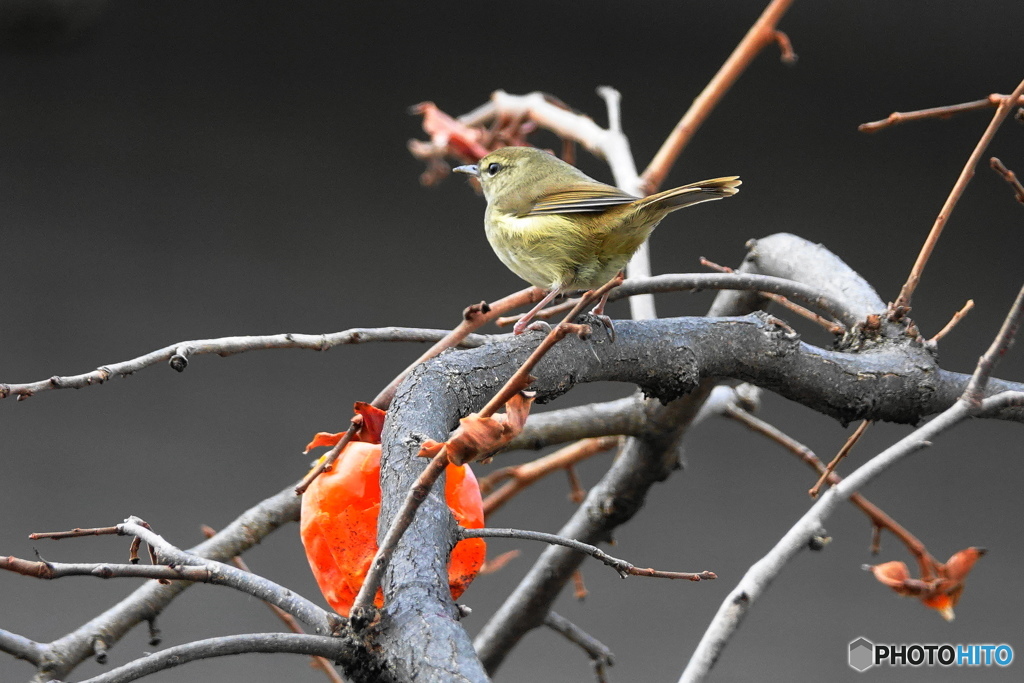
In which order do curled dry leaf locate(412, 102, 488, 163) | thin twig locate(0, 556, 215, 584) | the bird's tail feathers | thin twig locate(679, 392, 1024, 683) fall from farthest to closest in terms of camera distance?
curled dry leaf locate(412, 102, 488, 163), the bird's tail feathers, thin twig locate(679, 392, 1024, 683), thin twig locate(0, 556, 215, 584)

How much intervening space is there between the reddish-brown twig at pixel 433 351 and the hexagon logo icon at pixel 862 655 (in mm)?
673

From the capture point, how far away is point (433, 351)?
62 cm

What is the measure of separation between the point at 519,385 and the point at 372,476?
0.21 metres

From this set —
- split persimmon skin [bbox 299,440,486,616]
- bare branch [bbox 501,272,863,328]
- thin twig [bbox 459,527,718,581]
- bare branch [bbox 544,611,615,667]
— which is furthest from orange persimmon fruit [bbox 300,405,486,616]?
bare branch [bbox 544,611,615,667]

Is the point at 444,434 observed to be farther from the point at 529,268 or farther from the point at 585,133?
the point at 585,133

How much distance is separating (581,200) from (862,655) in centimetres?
71

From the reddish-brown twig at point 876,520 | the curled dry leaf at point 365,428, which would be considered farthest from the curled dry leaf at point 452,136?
the curled dry leaf at point 365,428

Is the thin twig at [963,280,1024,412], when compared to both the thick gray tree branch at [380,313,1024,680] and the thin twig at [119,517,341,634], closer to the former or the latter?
the thick gray tree branch at [380,313,1024,680]

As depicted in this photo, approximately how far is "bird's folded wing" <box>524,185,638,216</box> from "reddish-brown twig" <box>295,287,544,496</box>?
15 cm

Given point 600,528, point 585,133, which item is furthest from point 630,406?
point 585,133

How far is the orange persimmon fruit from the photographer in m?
0.51

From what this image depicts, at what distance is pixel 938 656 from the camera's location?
133 centimetres

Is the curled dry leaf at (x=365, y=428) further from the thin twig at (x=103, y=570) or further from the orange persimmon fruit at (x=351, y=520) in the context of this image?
the thin twig at (x=103, y=570)

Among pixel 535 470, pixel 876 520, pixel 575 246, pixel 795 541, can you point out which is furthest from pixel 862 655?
pixel 795 541
